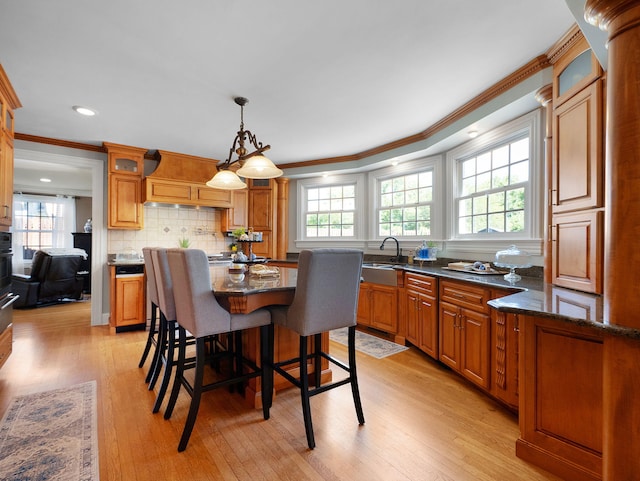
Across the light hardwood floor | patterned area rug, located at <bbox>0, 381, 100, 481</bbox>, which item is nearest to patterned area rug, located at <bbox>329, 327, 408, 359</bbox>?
the light hardwood floor

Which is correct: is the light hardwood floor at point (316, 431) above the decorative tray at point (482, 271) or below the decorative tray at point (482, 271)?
below

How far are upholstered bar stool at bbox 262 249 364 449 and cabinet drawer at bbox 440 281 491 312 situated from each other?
1020 mm

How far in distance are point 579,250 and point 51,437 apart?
329 cm

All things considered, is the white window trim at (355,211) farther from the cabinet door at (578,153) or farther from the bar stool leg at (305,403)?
the bar stool leg at (305,403)

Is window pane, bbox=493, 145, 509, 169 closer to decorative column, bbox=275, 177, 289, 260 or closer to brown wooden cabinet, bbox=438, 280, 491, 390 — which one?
brown wooden cabinet, bbox=438, 280, 491, 390

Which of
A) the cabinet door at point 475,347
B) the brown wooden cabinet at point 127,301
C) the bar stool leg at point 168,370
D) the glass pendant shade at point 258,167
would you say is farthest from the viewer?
the brown wooden cabinet at point 127,301

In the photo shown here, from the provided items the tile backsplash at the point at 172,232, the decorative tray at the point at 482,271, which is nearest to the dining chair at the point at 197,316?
the decorative tray at the point at 482,271

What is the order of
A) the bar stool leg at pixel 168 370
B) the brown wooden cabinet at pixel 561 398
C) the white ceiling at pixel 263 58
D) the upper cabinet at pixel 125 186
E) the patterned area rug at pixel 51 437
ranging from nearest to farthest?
the brown wooden cabinet at pixel 561 398 < the patterned area rug at pixel 51 437 < the white ceiling at pixel 263 58 < the bar stool leg at pixel 168 370 < the upper cabinet at pixel 125 186

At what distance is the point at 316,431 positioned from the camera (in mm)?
1926

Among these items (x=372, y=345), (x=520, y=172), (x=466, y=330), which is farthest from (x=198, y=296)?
(x=520, y=172)

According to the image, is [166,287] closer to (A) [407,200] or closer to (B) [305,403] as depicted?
(B) [305,403]

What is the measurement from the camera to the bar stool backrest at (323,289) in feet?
5.91

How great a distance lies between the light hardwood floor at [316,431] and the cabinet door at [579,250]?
988 millimetres

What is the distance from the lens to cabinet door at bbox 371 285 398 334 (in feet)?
11.7
